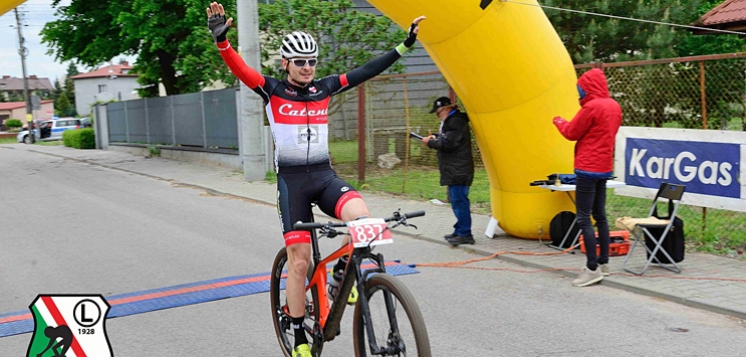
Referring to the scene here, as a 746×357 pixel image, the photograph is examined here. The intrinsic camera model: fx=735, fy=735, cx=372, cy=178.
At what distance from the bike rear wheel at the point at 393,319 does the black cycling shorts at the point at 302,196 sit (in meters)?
0.73

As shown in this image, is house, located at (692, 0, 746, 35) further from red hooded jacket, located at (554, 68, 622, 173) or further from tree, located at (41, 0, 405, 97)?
red hooded jacket, located at (554, 68, 622, 173)

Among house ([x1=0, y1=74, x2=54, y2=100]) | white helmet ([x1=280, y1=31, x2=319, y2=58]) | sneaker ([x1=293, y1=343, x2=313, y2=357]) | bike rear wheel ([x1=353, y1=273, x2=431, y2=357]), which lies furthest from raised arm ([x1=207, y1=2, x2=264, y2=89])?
house ([x1=0, y1=74, x2=54, y2=100])

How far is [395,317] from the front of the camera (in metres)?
3.63

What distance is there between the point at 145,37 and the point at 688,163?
711 inches

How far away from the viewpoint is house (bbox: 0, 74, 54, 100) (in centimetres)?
13925

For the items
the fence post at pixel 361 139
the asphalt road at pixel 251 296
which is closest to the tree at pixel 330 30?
the fence post at pixel 361 139

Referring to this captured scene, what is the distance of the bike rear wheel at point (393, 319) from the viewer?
352 centimetres

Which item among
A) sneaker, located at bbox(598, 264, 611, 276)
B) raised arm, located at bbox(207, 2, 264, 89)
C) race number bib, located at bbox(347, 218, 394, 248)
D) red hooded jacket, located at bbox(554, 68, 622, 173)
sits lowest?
sneaker, located at bbox(598, 264, 611, 276)

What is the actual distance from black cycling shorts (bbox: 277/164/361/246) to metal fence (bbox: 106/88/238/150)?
50.2 feet

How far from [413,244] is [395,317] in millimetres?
5561

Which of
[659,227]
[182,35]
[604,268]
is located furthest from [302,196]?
[182,35]

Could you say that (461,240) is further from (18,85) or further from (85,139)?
(18,85)

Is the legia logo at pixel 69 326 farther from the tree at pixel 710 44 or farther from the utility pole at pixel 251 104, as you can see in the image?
the tree at pixel 710 44

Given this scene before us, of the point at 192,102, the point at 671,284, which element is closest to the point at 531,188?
the point at 671,284
